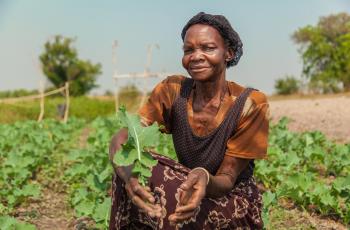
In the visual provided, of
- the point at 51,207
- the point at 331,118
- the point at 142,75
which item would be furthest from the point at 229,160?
the point at 142,75

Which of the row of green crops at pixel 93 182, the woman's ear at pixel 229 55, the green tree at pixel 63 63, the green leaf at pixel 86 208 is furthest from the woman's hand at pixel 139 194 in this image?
the green tree at pixel 63 63

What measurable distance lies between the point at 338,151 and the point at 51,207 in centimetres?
347

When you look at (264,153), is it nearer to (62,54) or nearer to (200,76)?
(200,76)

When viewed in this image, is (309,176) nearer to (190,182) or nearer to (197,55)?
(197,55)

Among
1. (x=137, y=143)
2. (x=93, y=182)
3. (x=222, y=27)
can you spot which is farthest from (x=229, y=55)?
(x=93, y=182)

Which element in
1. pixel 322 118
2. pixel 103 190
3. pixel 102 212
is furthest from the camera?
pixel 322 118

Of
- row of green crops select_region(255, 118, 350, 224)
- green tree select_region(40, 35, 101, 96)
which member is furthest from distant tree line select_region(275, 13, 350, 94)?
row of green crops select_region(255, 118, 350, 224)

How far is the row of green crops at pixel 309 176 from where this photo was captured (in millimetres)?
4738

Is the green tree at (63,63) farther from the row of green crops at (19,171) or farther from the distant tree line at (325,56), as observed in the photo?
the row of green crops at (19,171)

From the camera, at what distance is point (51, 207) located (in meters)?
5.52

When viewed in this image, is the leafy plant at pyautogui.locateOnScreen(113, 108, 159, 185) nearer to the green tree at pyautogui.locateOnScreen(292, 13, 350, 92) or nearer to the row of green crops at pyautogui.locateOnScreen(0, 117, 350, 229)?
the row of green crops at pyautogui.locateOnScreen(0, 117, 350, 229)

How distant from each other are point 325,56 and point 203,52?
142ft

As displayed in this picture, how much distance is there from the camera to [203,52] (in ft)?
9.38

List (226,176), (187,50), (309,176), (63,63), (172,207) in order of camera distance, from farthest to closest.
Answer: (63,63) → (309,176) → (187,50) → (226,176) → (172,207)
